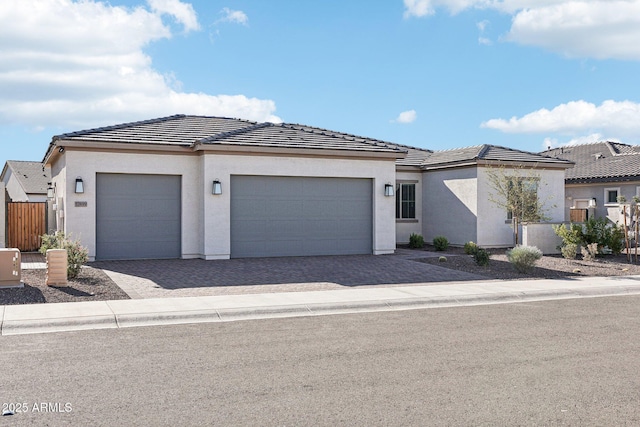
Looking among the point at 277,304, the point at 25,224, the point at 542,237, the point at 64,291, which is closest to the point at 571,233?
the point at 542,237

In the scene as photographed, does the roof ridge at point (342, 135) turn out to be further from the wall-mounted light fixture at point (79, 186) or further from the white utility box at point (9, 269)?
the white utility box at point (9, 269)

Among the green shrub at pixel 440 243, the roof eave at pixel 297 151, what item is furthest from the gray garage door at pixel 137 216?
the green shrub at pixel 440 243

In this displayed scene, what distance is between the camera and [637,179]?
29.0 metres

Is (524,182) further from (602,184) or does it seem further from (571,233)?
(602,184)

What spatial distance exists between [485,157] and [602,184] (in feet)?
34.9

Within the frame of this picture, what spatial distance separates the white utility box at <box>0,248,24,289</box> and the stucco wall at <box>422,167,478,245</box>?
53.5ft

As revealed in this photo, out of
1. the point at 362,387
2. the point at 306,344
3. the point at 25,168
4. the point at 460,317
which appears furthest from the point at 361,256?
the point at 25,168

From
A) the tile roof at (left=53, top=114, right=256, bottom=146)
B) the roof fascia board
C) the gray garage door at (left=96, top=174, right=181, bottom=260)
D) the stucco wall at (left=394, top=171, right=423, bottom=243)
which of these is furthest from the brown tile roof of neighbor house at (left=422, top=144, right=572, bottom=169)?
the gray garage door at (left=96, top=174, right=181, bottom=260)

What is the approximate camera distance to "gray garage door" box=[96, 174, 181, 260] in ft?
61.9

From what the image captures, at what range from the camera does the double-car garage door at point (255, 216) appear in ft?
62.4

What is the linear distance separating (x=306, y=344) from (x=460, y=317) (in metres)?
3.49

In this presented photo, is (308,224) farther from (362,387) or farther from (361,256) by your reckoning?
(362,387)

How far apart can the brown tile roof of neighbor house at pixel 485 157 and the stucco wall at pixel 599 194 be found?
5.53 m

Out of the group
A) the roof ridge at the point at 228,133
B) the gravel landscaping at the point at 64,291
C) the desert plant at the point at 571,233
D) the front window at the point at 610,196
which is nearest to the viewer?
the gravel landscaping at the point at 64,291
